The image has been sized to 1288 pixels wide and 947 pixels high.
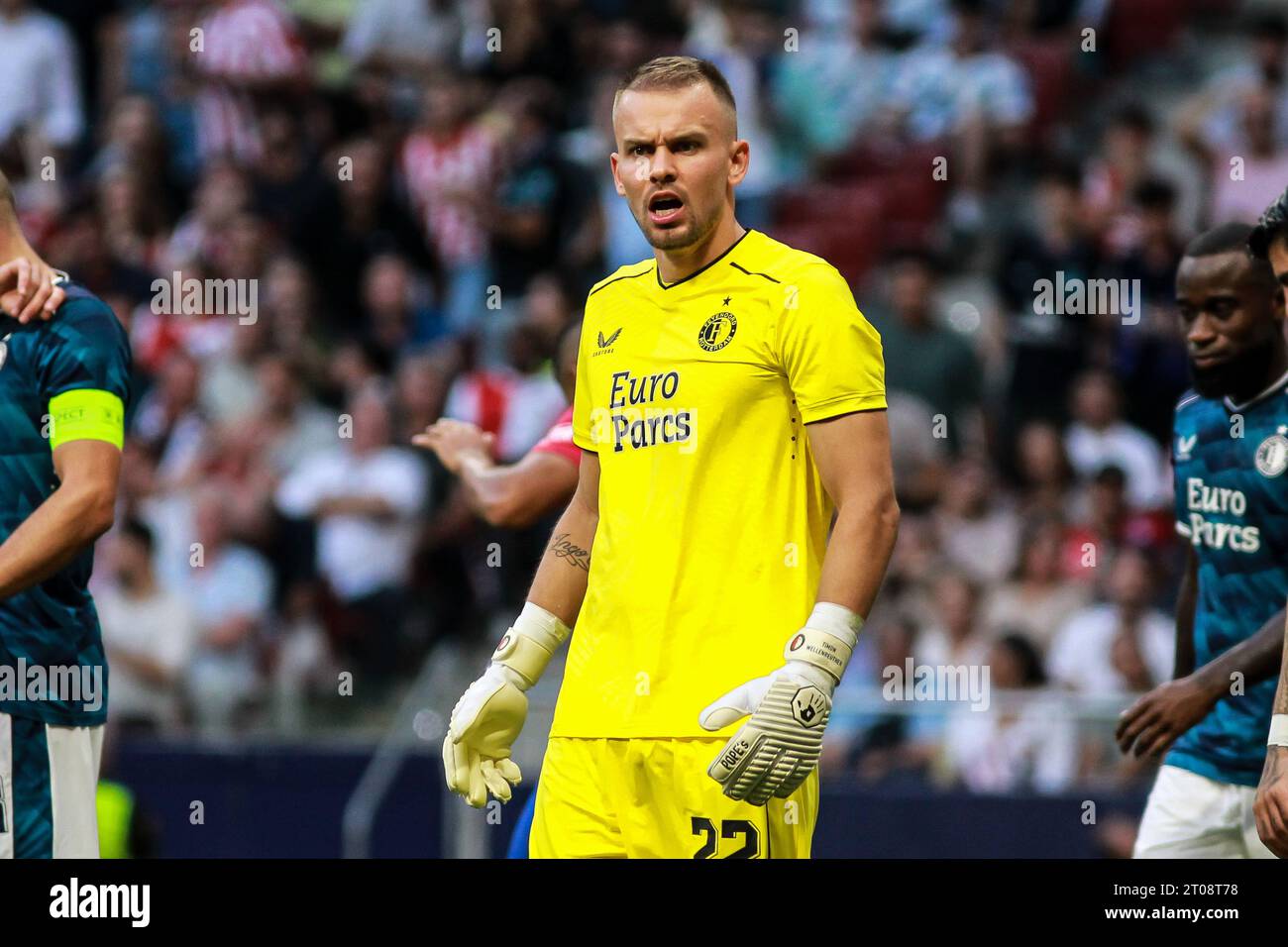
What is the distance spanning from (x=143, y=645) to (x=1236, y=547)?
23.4 feet

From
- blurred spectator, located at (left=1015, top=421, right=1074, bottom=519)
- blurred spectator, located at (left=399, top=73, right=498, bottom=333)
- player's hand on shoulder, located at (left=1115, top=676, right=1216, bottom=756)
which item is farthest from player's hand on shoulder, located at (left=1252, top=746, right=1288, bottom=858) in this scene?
blurred spectator, located at (left=399, top=73, right=498, bottom=333)

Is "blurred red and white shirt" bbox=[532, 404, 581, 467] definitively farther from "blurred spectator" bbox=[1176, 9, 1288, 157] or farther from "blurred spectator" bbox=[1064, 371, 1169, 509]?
"blurred spectator" bbox=[1176, 9, 1288, 157]

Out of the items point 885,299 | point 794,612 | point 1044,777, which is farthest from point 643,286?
point 885,299

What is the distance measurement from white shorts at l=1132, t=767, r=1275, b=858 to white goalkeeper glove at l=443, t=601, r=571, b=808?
2.17 meters

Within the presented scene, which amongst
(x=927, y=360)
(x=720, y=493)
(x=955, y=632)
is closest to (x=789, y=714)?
(x=720, y=493)

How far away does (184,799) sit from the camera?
11078 mm

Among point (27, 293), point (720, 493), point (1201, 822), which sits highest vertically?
point (27, 293)

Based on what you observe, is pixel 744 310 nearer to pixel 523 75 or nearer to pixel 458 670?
pixel 458 670

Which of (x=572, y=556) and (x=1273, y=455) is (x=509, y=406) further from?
(x=572, y=556)

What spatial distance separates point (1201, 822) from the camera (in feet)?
20.4

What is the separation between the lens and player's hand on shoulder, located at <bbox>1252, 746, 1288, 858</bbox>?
4.16 metres

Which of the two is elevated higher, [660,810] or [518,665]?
[518,665]

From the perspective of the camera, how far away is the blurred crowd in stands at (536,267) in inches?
434

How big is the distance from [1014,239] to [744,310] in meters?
8.34
